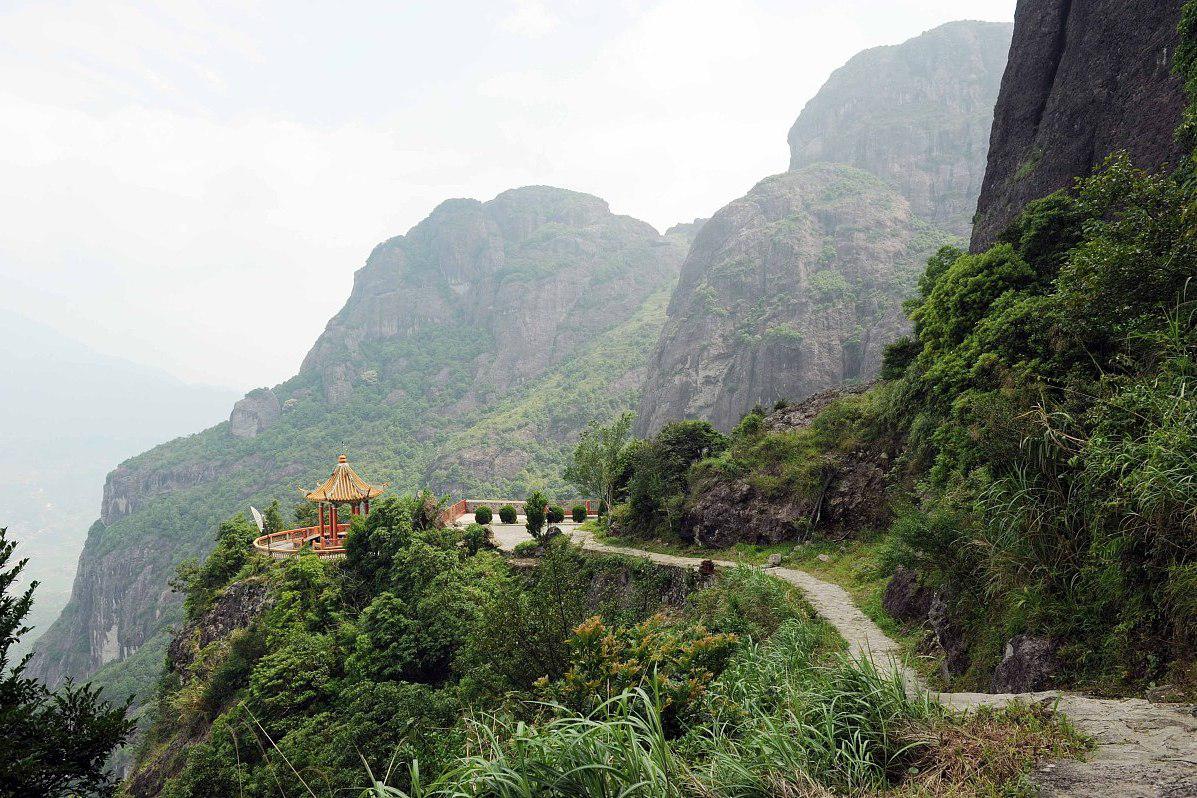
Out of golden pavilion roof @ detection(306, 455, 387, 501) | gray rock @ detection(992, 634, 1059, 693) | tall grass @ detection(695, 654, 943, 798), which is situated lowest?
golden pavilion roof @ detection(306, 455, 387, 501)

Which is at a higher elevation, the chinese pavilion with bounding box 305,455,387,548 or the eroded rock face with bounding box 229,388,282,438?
the eroded rock face with bounding box 229,388,282,438

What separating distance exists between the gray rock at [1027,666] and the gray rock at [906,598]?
123 inches

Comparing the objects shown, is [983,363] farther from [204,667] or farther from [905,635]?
[204,667]

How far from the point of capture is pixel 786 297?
7788cm

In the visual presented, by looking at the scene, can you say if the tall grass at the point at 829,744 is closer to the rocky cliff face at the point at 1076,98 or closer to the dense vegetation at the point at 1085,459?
the dense vegetation at the point at 1085,459

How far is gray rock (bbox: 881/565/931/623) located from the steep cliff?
54.8m

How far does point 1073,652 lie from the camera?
4.92 meters

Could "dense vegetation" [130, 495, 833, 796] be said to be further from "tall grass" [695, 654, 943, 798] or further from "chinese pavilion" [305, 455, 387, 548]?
"chinese pavilion" [305, 455, 387, 548]

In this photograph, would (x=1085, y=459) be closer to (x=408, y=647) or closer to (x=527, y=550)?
(x=408, y=647)

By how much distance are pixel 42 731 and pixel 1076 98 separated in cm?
2657

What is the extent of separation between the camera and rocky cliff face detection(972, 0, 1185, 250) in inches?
551

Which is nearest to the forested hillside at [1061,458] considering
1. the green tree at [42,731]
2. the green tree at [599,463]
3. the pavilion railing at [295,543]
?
the green tree at [42,731]

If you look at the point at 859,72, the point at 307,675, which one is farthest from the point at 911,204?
the point at 307,675

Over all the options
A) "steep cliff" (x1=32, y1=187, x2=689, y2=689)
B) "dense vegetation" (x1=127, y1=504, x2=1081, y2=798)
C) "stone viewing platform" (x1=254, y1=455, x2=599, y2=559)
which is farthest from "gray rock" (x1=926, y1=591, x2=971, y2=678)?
"steep cliff" (x1=32, y1=187, x2=689, y2=689)
